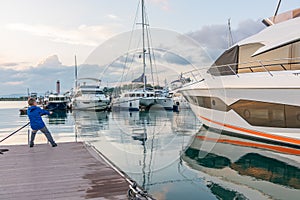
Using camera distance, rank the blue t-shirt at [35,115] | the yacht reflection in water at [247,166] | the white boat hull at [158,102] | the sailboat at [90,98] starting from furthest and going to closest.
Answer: the sailboat at [90,98]
the white boat hull at [158,102]
the blue t-shirt at [35,115]
the yacht reflection in water at [247,166]

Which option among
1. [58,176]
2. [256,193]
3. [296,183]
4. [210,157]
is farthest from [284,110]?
[58,176]

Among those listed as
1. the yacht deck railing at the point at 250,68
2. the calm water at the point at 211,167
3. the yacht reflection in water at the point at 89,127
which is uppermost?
the yacht deck railing at the point at 250,68

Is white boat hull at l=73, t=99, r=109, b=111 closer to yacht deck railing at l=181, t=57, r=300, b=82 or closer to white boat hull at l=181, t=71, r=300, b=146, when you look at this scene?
yacht deck railing at l=181, t=57, r=300, b=82

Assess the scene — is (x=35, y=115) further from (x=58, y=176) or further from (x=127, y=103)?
(x=127, y=103)

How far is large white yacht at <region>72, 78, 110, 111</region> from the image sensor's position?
45844mm

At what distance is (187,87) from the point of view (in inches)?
763

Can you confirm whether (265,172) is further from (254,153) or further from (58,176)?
(58,176)

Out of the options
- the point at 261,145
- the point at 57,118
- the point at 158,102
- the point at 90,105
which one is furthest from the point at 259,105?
the point at 90,105

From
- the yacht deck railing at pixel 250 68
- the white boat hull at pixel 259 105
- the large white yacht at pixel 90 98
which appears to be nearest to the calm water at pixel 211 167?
the white boat hull at pixel 259 105

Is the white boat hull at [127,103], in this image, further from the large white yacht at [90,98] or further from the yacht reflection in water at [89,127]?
the yacht reflection in water at [89,127]

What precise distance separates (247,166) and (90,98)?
37.8 metres

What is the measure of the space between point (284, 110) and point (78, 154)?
810 centimetres

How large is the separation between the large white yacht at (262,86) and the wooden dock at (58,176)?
7.50 m

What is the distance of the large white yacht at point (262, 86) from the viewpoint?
481 inches
